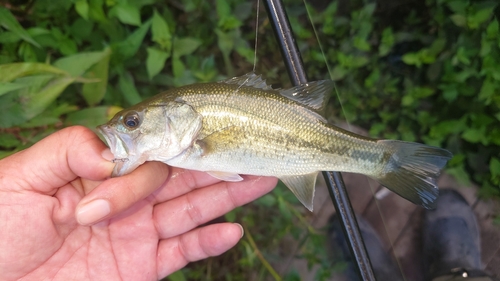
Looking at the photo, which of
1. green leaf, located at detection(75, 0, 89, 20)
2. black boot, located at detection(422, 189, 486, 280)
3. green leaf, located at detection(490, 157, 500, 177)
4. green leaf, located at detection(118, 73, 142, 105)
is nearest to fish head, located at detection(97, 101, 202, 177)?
green leaf, located at detection(118, 73, 142, 105)

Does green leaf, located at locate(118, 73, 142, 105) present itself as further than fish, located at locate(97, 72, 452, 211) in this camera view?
Yes

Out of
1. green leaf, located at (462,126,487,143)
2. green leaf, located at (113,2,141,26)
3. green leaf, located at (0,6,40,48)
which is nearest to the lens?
green leaf, located at (0,6,40,48)

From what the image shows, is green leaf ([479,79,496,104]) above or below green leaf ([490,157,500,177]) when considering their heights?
above

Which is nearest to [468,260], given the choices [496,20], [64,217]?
[496,20]

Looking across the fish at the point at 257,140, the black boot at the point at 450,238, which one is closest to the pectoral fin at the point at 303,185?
the fish at the point at 257,140

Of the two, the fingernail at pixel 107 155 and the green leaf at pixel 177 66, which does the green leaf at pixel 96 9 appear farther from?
the fingernail at pixel 107 155

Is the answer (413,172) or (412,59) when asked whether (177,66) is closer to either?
(413,172)

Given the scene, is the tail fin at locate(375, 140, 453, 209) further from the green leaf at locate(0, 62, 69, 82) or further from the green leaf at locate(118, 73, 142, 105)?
the green leaf at locate(0, 62, 69, 82)
